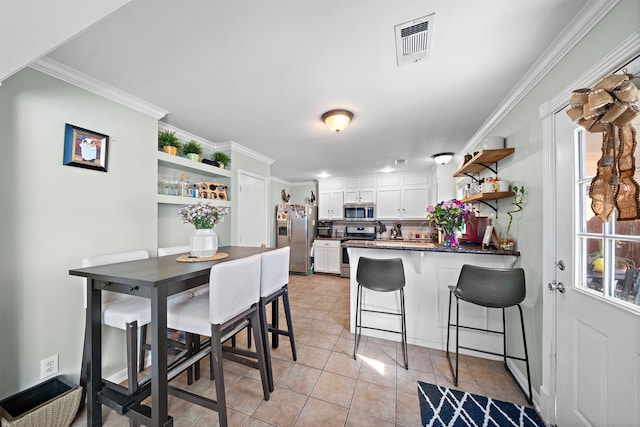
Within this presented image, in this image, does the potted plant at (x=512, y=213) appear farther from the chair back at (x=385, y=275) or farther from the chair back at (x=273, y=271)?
the chair back at (x=273, y=271)

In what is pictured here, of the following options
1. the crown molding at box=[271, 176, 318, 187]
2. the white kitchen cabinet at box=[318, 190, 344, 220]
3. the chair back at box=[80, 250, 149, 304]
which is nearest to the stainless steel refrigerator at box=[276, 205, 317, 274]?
the white kitchen cabinet at box=[318, 190, 344, 220]

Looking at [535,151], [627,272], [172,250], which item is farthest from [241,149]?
[627,272]

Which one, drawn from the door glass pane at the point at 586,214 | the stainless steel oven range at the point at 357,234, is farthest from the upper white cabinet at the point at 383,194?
the door glass pane at the point at 586,214

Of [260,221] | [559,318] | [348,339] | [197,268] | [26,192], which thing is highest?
[26,192]

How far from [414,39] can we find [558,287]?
1.75m

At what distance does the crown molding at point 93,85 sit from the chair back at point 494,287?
3.17 metres

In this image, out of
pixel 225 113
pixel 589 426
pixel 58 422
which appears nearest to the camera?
pixel 589 426

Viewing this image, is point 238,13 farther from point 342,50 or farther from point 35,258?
point 35,258

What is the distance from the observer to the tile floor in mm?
1411

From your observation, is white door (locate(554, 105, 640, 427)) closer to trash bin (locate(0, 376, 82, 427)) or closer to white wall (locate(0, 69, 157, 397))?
trash bin (locate(0, 376, 82, 427))

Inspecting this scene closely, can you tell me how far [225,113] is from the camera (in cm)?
220

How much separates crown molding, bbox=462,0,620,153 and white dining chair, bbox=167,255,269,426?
2.27m

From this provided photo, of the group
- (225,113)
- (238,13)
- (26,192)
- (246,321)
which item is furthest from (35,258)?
(238,13)

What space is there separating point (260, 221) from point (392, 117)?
2.56m
